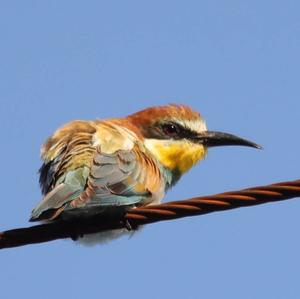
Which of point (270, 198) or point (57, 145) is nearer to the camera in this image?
point (270, 198)

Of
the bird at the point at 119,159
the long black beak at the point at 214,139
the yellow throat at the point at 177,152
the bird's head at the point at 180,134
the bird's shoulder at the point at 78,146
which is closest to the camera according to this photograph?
the bird at the point at 119,159

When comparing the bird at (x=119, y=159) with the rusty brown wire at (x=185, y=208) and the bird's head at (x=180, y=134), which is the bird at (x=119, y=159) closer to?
the bird's head at (x=180, y=134)

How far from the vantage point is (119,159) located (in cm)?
440

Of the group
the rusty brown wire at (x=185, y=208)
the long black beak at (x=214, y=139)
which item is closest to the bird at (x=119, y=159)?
the long black beak at (x=214, y=139)

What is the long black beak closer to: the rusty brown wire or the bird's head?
the bird's head

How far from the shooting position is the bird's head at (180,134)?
17.5ft

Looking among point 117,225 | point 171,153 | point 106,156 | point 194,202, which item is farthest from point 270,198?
point 171,153

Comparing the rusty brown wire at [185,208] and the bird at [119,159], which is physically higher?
the bird at [119,159]

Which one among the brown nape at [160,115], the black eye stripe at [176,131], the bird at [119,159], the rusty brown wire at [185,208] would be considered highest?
the brown nape at [160,115]

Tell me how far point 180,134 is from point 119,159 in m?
1.13

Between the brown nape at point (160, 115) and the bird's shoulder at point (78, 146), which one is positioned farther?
the brown nape at point (160, 115)

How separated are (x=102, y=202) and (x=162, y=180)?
3.69 ft

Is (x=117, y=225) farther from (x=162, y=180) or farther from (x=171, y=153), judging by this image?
(x=171, y=153)

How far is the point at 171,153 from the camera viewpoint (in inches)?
208
